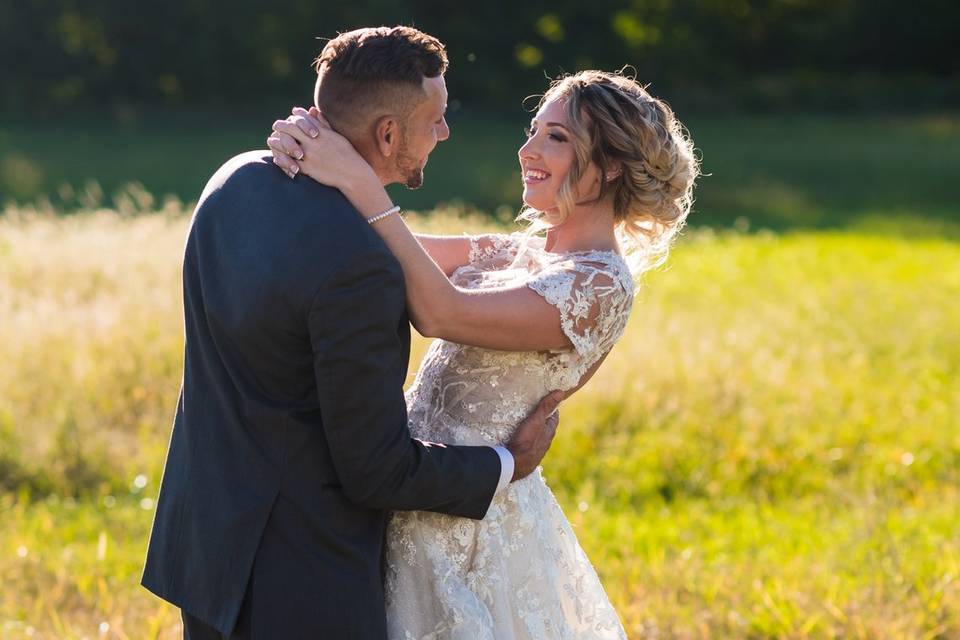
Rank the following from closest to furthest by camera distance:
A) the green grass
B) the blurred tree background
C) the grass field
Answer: the grass field
the green grass
the blurred tree background

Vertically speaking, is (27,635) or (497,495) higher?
(497,495)

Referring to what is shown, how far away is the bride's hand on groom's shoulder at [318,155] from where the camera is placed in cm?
268

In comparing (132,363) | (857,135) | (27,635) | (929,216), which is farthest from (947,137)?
(27,635)

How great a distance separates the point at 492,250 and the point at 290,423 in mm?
1232

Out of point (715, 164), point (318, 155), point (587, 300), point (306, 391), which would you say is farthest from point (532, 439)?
point (715, 164)

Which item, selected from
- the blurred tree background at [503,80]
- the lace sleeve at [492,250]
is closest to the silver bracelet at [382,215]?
the lace sleeve at [492,250]

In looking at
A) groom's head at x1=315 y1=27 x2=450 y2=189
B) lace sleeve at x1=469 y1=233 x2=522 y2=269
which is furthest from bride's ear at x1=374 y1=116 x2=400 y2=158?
lace sleeve at x1=469 y1=233 x2=522 y2=269

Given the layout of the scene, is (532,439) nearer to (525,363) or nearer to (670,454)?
(525,363)

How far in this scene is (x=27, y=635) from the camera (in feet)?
15.8

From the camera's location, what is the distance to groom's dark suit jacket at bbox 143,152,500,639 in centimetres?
253

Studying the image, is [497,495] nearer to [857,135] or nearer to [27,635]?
[27,635]

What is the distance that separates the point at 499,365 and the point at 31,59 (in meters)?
34.8

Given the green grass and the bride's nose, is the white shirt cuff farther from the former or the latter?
the green grass

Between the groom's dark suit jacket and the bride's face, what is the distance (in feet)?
2.55
